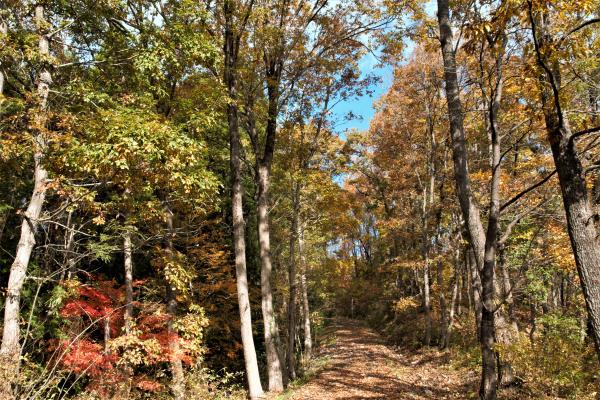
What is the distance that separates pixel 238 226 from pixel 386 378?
264 inches

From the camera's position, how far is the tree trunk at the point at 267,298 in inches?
431

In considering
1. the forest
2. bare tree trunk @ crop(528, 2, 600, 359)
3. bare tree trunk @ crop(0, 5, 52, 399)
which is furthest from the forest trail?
bare tree trunk @ crop(0, 5, 52, 399)

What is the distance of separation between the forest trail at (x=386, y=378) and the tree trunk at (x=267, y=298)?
77 cm

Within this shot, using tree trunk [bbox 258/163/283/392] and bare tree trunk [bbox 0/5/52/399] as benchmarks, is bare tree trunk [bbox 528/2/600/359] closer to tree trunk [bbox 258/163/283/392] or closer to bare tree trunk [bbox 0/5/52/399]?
tree trunk [bbox 258/163/283/392]

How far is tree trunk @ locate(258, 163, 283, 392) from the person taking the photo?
10.9m

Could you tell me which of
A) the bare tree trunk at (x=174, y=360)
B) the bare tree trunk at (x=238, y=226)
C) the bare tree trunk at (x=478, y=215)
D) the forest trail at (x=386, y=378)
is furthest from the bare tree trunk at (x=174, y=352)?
the bare tree trunk at (x=478, y=215)

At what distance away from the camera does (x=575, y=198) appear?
17.2 feet

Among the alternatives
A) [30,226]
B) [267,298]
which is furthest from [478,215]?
[30,226]

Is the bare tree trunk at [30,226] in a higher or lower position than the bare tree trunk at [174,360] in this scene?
higher

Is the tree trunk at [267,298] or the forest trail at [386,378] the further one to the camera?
the tree trunk at [267,298]

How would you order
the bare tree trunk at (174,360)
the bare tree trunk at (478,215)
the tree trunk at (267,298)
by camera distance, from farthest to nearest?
1. the tree trunk at (267,298)
2. the bare tree trunk at (174,360)
3. the bare tree trunk at (478,215)

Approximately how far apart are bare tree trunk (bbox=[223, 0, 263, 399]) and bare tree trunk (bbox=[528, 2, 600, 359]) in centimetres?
691

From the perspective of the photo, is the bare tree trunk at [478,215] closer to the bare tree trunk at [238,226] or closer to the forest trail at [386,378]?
the forest trail at [386,378]

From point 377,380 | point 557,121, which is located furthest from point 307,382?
point 557,121
